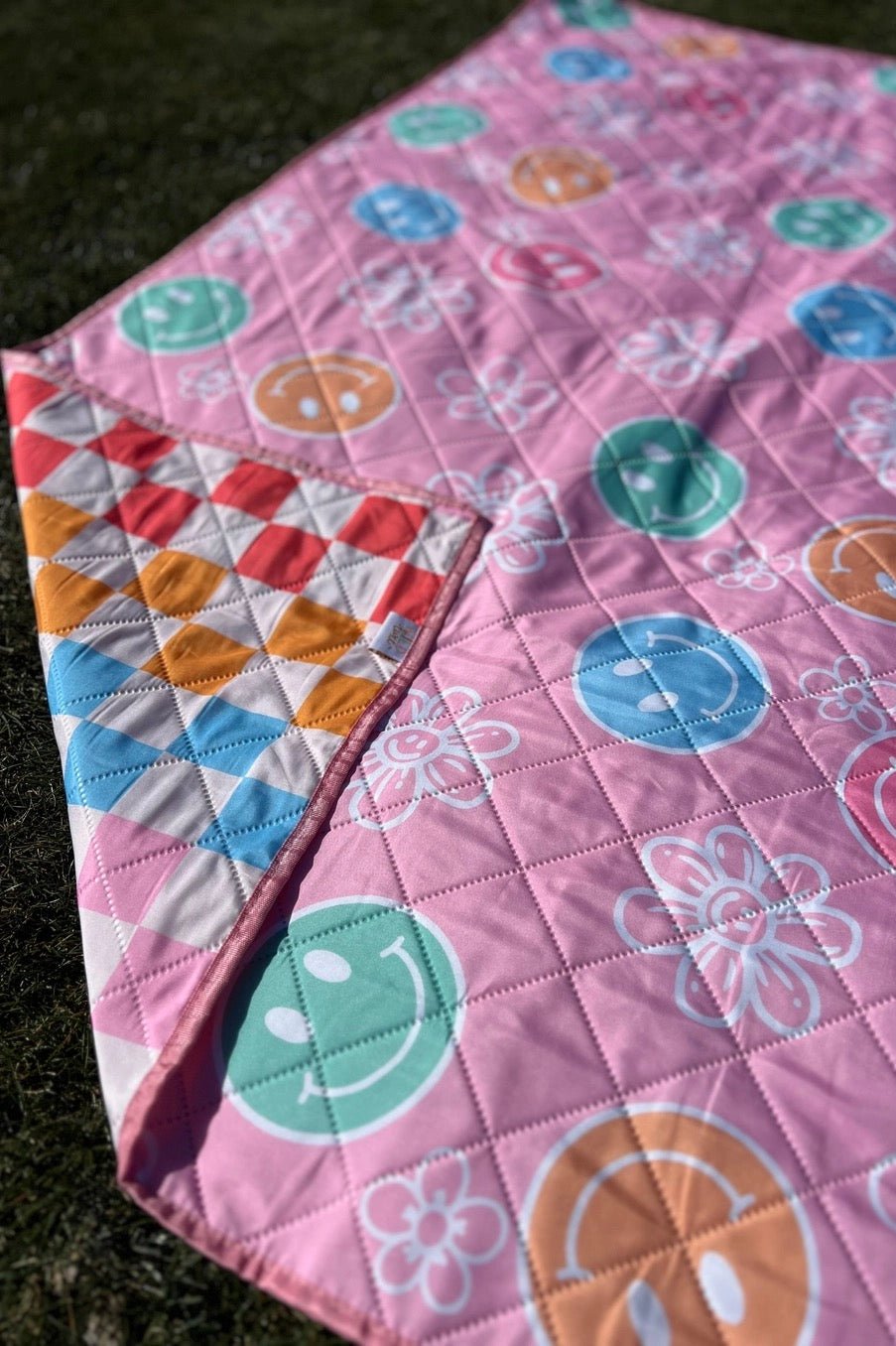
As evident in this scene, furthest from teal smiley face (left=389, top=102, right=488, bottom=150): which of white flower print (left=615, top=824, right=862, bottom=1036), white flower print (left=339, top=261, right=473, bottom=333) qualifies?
white flower print (left=615, top=824, right=862, bottom=1036)

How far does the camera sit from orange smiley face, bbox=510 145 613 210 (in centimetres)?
177

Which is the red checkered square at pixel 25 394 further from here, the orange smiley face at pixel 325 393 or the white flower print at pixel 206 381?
the orange smiley face at pixel 325 393

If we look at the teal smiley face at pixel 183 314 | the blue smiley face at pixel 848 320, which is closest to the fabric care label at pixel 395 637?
the teal smiley face at pixel 183 314

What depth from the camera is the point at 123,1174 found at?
86cm

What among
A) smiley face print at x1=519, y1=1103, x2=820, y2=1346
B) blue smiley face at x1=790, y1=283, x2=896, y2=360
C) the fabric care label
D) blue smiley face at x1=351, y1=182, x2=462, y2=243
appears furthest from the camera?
blue smiley face at x1=351, y1=182, x2=462, y2=243

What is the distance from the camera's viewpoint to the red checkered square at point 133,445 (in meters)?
1.37

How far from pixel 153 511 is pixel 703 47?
159cm

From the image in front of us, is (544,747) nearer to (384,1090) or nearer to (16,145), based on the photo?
(384,1090)

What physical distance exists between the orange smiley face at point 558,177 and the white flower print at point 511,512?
67 cm

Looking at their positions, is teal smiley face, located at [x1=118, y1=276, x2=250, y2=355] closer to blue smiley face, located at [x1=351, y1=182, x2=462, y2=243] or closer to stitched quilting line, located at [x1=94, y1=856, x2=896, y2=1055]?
blue smiley face, located at [x1=351, y1=182, x2=462, y2=243]

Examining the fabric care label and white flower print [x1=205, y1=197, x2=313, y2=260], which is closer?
the fabric care label

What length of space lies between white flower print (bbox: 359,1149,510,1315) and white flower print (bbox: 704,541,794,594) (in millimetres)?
681

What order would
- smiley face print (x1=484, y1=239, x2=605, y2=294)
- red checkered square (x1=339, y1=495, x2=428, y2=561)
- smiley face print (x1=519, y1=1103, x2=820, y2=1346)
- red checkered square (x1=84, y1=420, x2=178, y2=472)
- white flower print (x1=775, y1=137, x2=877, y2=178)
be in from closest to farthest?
smiley face print (x1=519, y1=1103, x2=820, y2=1346), red checkered square (x1=339, y1=495, x2=428, y2=561), red checkered square (x1=84, y1=420, x2=178, y2=472), smiley face print (x1=484, y1=239, x2=605, y2=294), white flower print (x1=775, y1=137, x2=877, y2=178)

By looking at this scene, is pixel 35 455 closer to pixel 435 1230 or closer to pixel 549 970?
pixel 549 970
